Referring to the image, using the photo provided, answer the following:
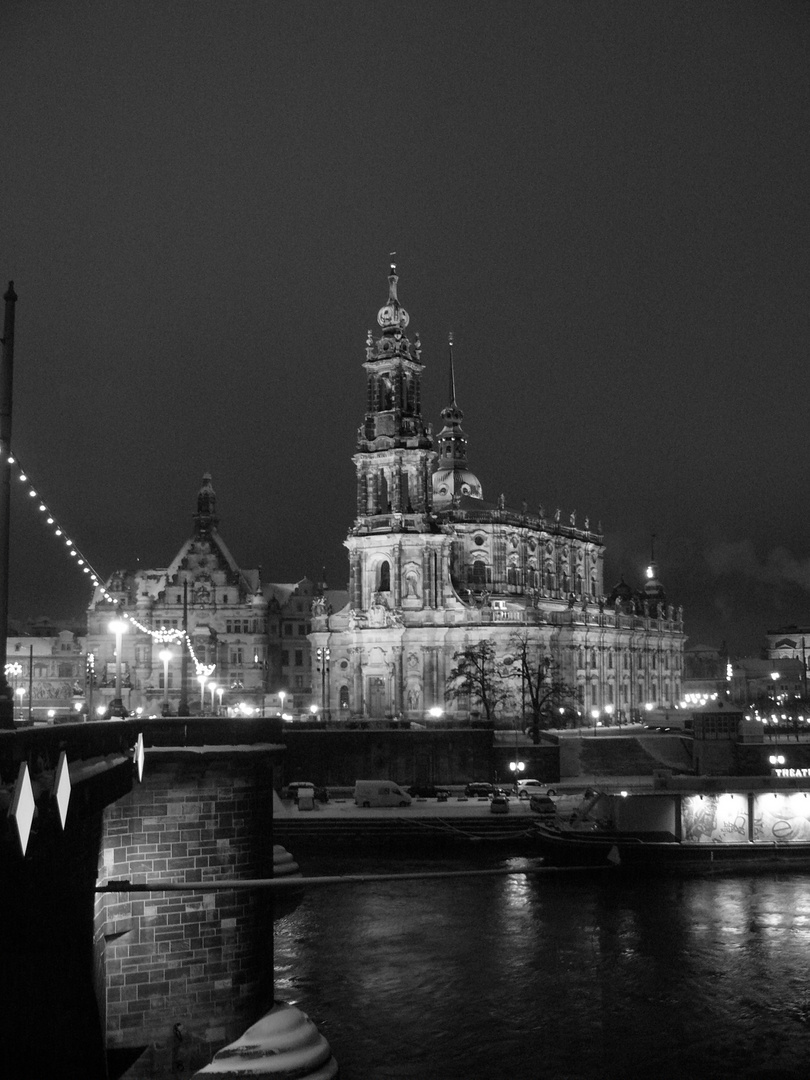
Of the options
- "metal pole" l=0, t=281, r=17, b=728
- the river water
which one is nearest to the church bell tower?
the river water

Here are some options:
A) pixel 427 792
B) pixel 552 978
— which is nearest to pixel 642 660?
pixel 427 792

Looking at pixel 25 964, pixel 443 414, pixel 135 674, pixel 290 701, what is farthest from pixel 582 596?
pixel 25 964

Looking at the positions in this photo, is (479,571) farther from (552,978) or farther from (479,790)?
(552,978)

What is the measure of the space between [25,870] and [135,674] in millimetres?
90952

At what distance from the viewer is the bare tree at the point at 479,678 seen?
3371 inches

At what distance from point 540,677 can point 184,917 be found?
63.7 m

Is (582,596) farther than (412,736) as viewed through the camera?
Yes

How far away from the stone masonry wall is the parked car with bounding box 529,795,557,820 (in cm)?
3492

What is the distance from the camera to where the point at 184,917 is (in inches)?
842

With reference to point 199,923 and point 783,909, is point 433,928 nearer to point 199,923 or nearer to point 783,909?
point 783,909

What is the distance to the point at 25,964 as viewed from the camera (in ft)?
48.0

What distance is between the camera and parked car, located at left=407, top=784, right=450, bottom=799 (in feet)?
210

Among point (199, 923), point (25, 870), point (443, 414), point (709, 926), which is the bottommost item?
point (709, 926)

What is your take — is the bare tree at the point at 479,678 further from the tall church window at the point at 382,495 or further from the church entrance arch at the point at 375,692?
the tall church window at the point at 382,495
